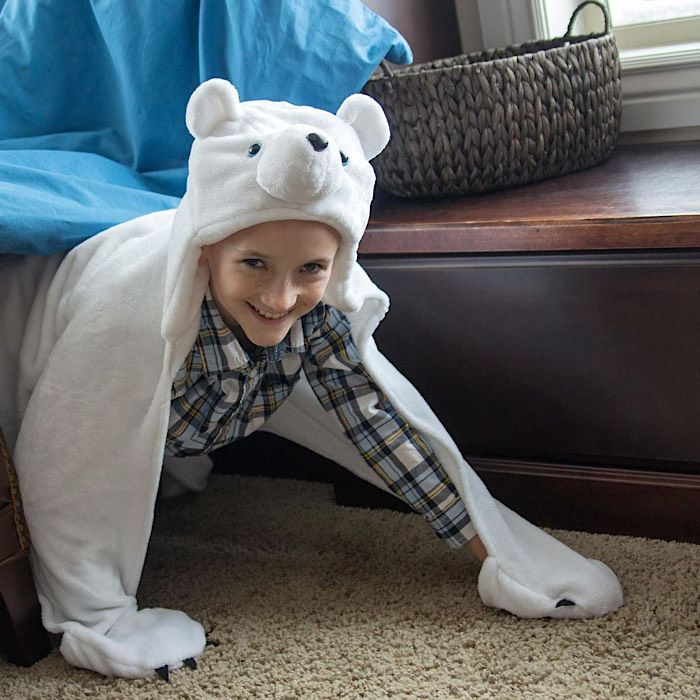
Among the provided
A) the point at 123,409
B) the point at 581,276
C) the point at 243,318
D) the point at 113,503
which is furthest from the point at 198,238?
the point at 581,276

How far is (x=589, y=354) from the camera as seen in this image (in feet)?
3.90

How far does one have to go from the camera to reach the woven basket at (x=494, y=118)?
129cm

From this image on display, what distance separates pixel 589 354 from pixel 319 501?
0.48 m

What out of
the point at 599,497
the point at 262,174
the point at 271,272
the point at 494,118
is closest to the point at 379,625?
the point at 599,497

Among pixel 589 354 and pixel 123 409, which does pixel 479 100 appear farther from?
pixel 123 409

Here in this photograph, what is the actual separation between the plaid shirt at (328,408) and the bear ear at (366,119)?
0.20 metres

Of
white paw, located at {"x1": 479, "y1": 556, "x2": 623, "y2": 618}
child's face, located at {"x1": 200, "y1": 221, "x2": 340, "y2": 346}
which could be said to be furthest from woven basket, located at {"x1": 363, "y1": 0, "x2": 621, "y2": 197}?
white paw, located at {"x1": 479, "y1": 556, "x2": 623, "y2": 618}

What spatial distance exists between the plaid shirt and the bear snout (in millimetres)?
247

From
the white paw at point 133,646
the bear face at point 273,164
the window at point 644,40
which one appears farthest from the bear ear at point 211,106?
the window at point 644,40

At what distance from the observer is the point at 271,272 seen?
0.93m

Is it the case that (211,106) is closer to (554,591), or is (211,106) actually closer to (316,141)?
(316,141)

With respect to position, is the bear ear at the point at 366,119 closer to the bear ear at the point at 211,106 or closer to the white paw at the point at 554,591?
the bear ear at the point at 211,106

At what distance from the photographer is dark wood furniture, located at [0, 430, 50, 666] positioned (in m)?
1.07

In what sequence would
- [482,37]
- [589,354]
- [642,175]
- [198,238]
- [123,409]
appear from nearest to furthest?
[198,238] < [123,409] < [589,354] < [642,175] < [482,37]
